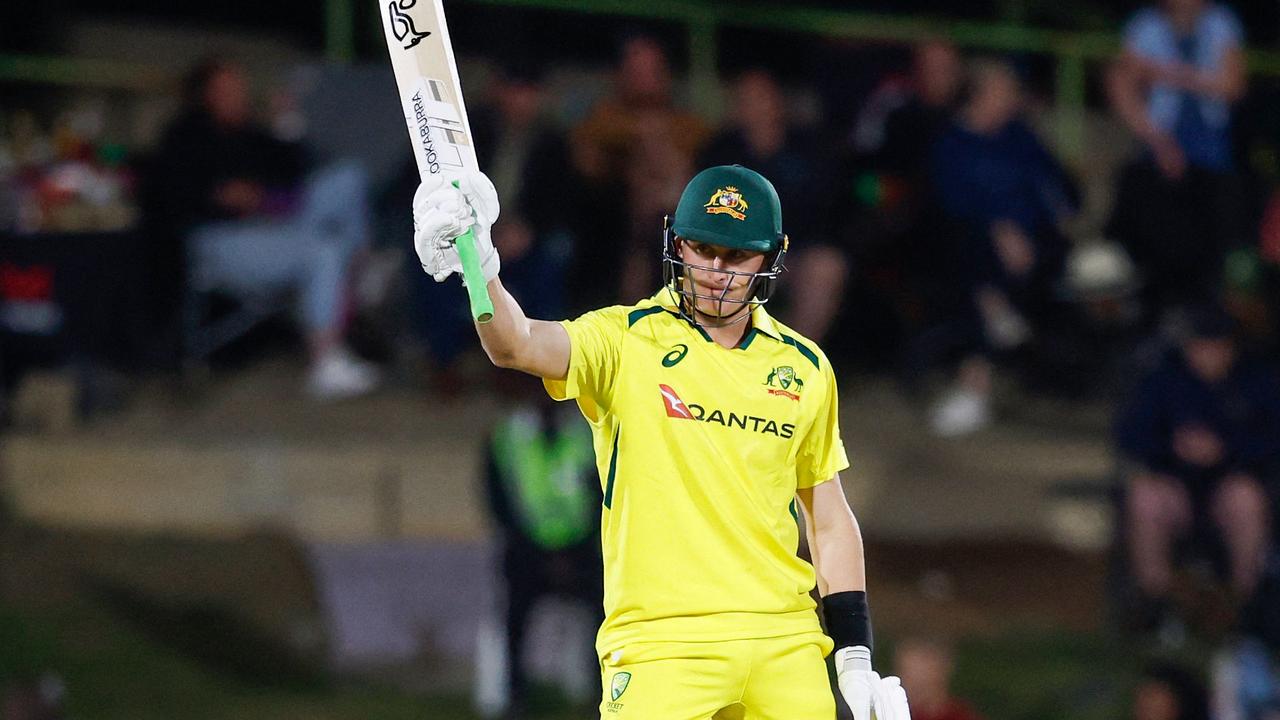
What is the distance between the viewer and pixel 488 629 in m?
9.84

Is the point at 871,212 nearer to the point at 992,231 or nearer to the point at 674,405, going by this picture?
the point at 992,231

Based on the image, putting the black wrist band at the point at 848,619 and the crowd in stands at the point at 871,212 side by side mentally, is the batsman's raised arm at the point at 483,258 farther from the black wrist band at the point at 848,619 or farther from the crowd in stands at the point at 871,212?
the crowd in stands at the point at 871,212

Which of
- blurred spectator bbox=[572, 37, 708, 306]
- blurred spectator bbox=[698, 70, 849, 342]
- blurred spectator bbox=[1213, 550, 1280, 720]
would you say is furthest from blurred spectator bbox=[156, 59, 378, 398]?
blurred spectator bbox=[1213, 550, 1280, 720]

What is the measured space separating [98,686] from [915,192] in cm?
496

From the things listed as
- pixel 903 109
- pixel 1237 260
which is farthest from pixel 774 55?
pixel 1237 260

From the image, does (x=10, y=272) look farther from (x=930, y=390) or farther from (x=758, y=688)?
(x=758, y=688)

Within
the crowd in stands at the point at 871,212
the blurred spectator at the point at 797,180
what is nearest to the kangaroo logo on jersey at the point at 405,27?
the crowd in stands at the point at 871,212

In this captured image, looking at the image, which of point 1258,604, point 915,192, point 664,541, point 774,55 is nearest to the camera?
point 664,541

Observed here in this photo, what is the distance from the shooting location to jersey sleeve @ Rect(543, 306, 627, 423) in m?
4.86

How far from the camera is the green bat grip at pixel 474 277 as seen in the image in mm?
4547

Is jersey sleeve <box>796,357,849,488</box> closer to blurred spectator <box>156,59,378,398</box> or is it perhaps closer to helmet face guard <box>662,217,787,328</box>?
helmet face guard <box>662,217,787,328</box>

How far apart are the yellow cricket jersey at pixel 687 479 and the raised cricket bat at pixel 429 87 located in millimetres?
431

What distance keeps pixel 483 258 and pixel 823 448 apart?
1.08m

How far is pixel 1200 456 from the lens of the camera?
1002 centimetres
